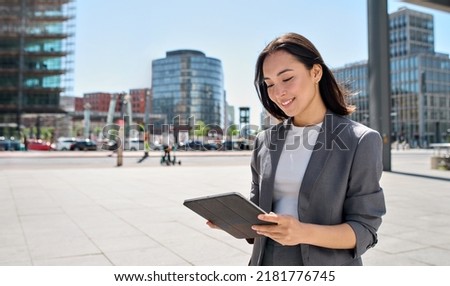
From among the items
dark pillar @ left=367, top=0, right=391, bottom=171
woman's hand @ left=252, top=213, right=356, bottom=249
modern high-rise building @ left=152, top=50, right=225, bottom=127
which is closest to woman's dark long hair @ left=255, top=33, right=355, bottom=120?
woman's hand @ left=252, top=213, right=356, bottom=249

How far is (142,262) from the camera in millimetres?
3391

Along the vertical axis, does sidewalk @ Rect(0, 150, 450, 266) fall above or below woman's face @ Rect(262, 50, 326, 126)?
below

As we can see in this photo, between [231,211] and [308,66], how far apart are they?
1.63ft

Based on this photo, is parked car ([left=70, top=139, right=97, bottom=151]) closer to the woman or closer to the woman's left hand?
the woman

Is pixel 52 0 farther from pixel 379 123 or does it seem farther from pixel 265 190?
pixel 265 190

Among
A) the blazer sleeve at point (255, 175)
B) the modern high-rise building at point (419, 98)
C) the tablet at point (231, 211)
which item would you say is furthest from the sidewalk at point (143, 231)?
the modern high-rise building at point (419, 98)

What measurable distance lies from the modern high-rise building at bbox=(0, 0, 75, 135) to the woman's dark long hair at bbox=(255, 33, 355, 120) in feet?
123

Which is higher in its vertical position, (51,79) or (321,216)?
(51,79)

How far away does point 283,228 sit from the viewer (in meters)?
1.12

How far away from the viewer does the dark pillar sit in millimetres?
11742
